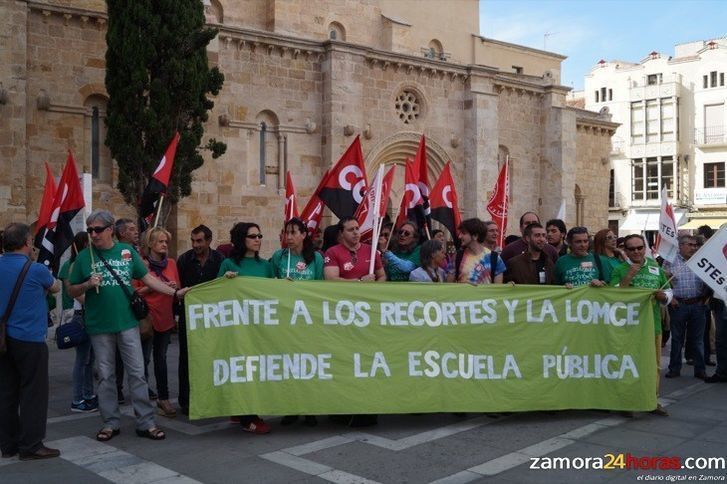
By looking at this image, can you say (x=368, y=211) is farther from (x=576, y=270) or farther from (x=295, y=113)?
(x=295, y=113)

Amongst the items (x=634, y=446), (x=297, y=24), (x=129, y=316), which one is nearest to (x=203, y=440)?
(x=129, y=316)

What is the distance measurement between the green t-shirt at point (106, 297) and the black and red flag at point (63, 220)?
2.23 m

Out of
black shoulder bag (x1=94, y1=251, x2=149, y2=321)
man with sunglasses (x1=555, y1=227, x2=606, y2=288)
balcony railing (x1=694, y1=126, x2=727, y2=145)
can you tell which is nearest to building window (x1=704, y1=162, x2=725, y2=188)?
balcony railing (x1=694, y1=126, x2=727, y2=145)

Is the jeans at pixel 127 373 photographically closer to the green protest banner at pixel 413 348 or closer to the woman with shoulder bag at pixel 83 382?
the green protest banner at pixel 413 348

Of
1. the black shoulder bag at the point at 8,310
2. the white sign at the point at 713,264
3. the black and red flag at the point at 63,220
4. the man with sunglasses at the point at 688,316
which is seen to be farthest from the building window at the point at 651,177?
the black shoulder bag at the point at 8,310

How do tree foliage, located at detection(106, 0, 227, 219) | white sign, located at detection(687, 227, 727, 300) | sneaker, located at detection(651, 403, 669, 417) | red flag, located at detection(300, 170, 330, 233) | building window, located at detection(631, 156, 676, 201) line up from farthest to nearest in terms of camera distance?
building window, located at detection(631, 156, 676, 201) → tree foliage, located at detection(106, 0, 227, 219) → red flag, located at detection(300, 170, 330, 233) → white sign, located at detection(687, 227, 727, 300) → sneaker, located at detection(651, 403, 669, 417)

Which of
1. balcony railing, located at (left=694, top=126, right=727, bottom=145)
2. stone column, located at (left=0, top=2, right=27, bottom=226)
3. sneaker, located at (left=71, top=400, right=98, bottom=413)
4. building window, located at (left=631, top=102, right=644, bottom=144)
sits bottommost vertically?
sneaker, located at (left=71, top=400, right=98, bottom=413)

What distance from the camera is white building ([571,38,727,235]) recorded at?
47.0m

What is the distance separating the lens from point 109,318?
6.30m

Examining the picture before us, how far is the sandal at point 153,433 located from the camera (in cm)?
641

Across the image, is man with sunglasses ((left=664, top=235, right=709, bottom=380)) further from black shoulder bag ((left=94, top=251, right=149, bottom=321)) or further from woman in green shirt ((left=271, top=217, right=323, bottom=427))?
black shoulder bag ((left=94, top=251, right=149, bottom=321))

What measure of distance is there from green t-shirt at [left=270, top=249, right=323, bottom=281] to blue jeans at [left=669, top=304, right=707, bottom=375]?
531cm

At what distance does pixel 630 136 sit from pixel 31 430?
49632 mm

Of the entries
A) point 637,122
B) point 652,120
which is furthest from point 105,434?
point 637,122
